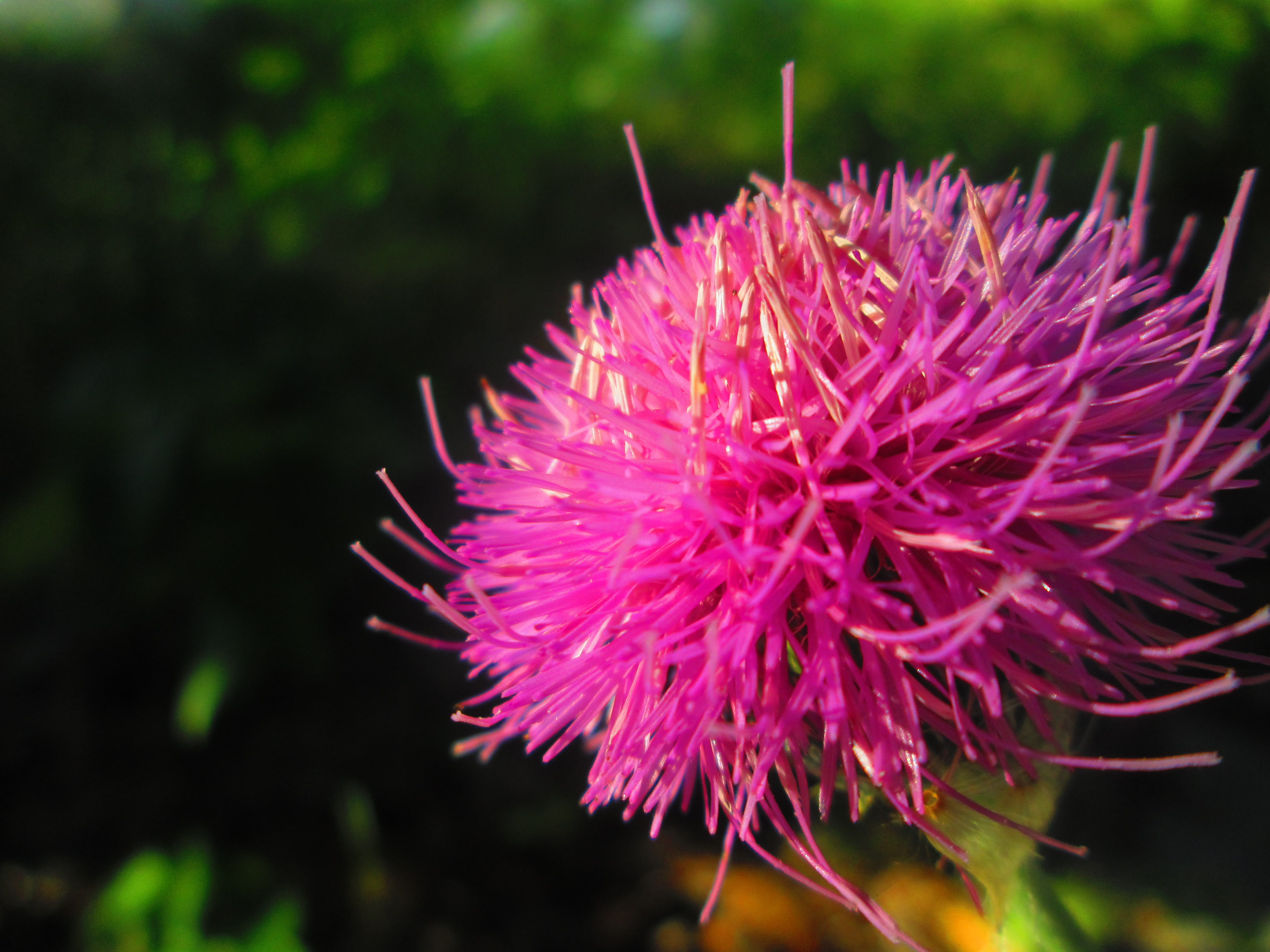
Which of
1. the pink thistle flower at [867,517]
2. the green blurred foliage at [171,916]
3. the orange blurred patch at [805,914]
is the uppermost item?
the pink thistle flower at [867,517]

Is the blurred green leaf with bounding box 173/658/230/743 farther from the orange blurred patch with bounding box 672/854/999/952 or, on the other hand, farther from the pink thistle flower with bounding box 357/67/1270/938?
the pink thistle flower with bounding box 357/67/1270/938

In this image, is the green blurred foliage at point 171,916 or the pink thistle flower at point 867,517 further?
the green blurred foliage at point 171,916

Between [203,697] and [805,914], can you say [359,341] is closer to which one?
[203,697]

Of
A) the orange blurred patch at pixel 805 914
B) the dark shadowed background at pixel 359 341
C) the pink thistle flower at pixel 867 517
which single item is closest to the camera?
the pink thistle flower at pixel 867 517

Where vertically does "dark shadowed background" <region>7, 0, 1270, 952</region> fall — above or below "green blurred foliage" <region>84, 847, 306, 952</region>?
above

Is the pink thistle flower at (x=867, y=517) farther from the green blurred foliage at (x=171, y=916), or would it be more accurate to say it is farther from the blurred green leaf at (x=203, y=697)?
the blurred green leaf at (x=203, y=697)

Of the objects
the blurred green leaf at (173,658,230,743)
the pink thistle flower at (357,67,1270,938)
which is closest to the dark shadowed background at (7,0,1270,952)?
the blurred green leaf at (173,658,230,743)

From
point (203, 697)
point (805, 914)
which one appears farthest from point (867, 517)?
point (203, 697)

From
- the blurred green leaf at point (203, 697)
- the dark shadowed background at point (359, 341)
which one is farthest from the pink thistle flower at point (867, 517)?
the blurred green leaf at point (203, 697)
